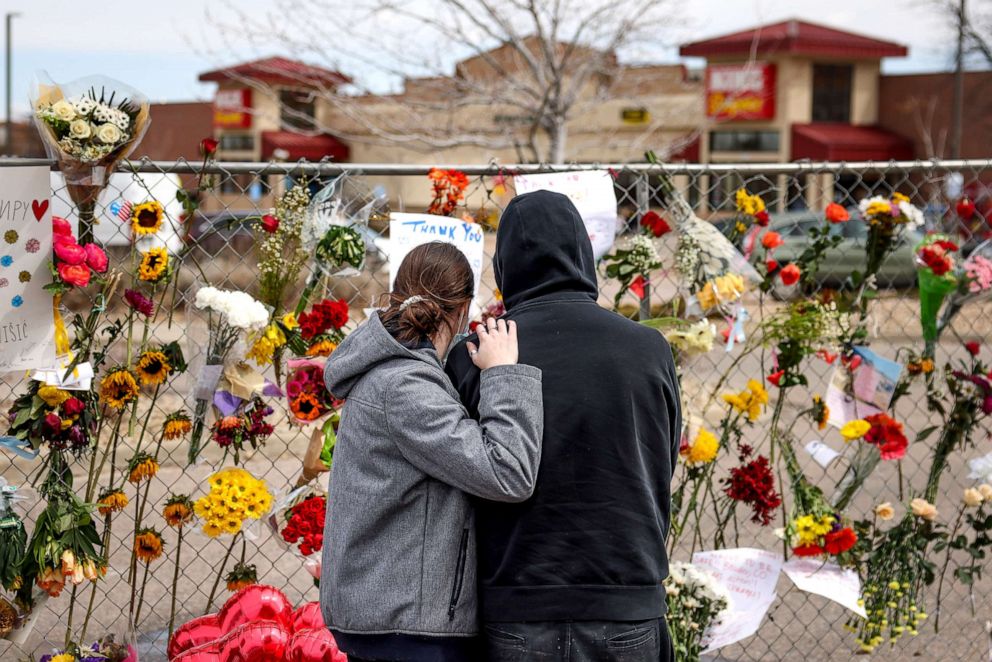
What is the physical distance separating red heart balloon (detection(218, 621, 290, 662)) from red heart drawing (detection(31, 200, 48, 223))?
4.19 feet

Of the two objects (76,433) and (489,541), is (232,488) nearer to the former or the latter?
(76,433)

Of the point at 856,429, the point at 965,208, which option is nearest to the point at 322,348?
the point at 856,429

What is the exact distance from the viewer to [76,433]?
9.64 ft

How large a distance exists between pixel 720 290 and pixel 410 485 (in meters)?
1.72

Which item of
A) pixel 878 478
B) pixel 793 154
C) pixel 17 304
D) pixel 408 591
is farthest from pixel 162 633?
pixel 793 154

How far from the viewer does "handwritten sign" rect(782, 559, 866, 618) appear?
136 inches

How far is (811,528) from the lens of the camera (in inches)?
135

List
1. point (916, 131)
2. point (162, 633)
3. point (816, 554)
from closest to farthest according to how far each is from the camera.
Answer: point (816, 554), point (162, 633), point (916, 131)

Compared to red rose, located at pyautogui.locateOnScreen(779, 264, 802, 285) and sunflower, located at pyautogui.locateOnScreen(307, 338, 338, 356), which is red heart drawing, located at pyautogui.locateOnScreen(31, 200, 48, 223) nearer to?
sunflower, located at pyautogui.locateOnScreen(307, 338, 338, 356)

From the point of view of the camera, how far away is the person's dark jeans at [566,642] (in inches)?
78.3

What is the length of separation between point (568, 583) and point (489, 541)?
0.58 ft

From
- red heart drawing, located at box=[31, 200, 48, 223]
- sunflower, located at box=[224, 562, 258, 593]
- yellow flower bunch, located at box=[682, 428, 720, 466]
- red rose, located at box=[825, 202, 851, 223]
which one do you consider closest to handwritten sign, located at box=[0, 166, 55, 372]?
red heart drawing, located at box=[31, 200, 48, 223]

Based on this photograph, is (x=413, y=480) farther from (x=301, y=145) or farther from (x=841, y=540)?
(x=301, y=145)

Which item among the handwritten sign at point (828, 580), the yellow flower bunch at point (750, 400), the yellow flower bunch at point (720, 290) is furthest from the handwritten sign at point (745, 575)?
the yellow flower bunch at point (720, 290)
